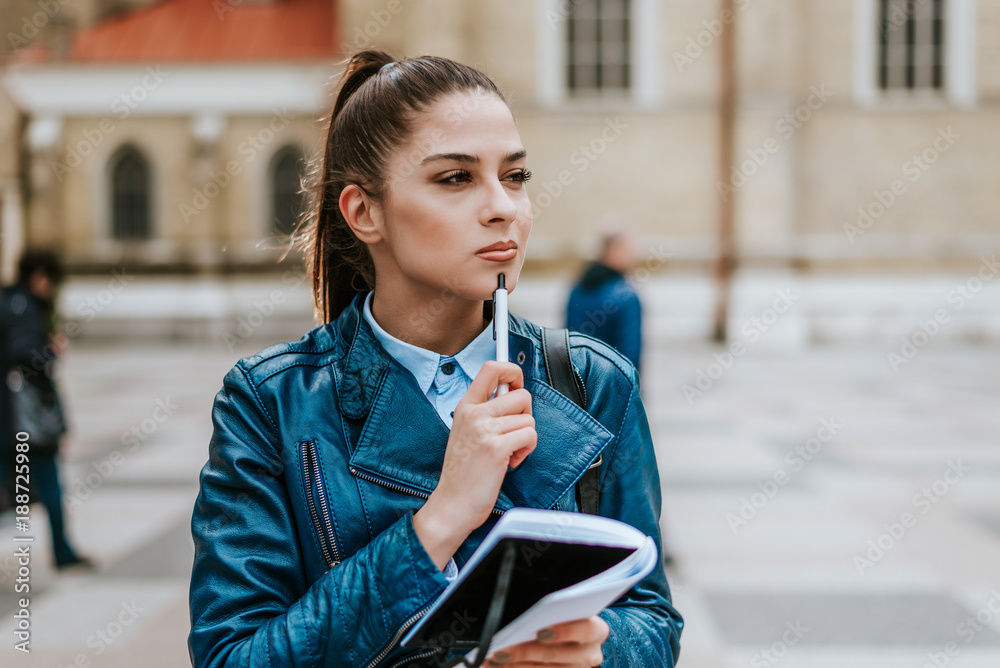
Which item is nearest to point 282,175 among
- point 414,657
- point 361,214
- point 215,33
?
point 215,33

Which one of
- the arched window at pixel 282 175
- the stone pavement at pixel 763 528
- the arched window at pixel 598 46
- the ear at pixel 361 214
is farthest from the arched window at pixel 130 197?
the ear at pixel 361 214

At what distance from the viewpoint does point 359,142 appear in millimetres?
1464

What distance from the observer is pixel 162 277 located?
68.5 ft

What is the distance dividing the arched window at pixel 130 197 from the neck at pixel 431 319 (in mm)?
21923

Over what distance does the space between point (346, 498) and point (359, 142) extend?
1.89ft

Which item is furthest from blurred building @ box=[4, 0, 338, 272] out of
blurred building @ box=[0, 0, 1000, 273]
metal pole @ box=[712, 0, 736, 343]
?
metal pole @ box=[712, 0, 736, 343]

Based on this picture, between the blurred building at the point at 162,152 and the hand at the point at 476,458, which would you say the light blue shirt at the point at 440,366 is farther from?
the blurred building at the point at 162,152

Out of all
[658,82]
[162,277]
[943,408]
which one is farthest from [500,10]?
[943,408]

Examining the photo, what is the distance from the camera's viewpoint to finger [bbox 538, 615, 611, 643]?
120 centimetres

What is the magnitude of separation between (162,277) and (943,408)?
16880 mm

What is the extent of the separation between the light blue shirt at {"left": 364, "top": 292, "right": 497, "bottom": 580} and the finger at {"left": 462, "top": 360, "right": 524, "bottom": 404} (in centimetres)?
21

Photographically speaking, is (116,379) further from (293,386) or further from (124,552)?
(293,386)

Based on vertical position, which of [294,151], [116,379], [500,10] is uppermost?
[500,10]

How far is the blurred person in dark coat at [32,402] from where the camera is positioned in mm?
5109
